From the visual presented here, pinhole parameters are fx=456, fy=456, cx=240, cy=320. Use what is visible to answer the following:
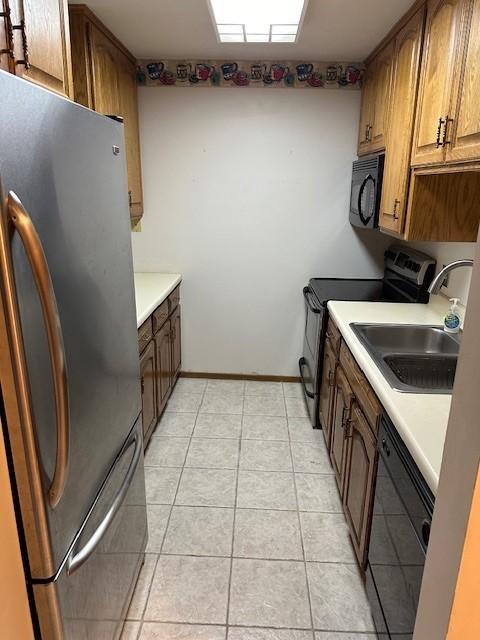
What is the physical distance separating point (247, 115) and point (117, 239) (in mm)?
2170

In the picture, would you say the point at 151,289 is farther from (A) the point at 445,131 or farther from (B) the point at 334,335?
(A) the point at 445,131

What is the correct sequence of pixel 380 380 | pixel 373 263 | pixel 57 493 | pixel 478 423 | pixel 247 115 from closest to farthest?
pixel 478 423
pixel 57 493
pixel 380 380
pixel 247 115
pixel 373 263

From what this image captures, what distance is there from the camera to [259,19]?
2.20m

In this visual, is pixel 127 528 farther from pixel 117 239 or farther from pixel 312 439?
pixel 312 439

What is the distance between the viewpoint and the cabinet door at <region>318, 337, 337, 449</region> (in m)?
2.48

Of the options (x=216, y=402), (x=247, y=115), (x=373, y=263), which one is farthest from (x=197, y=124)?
(x=216, y=402)

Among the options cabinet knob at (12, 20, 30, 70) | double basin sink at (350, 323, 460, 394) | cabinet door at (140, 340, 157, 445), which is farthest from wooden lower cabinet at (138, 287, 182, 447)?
cabinet knob at (12, 20, 30, 70)

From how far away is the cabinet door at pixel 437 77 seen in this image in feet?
5.53

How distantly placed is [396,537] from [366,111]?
2569 millimetres

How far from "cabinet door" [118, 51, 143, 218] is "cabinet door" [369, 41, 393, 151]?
5.00 ft

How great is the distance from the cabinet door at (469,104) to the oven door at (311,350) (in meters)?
1.26

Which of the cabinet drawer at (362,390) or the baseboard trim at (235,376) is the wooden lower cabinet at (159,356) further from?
the cabinet drawer at (362,390)

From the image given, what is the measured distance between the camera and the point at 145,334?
2475mm

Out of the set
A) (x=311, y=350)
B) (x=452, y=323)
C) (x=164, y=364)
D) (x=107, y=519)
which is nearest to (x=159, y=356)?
(x=164, y=364)
